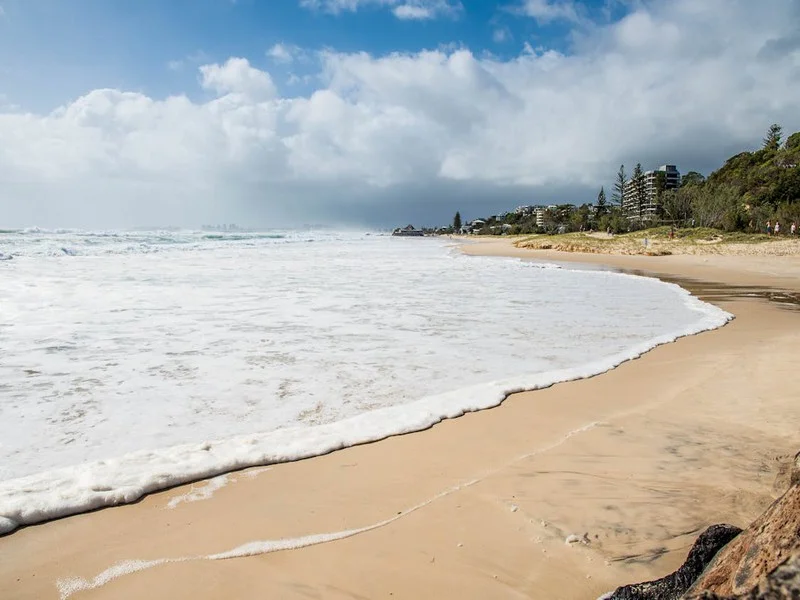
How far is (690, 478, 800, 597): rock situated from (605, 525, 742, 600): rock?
0.43 m

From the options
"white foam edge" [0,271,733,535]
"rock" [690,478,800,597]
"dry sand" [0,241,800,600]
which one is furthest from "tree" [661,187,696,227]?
"rock" [690,478,800,597]

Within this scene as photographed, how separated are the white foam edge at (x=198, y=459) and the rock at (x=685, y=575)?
2.27 meters

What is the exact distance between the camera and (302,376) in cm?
541

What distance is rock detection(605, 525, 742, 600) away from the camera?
175 centimetres

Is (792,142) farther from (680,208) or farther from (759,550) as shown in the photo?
(759,550)

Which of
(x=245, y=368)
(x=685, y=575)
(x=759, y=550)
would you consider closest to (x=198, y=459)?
(x=245, y=368)

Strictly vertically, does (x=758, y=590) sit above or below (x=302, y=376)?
above

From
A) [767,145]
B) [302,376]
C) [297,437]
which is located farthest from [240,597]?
[767,145]

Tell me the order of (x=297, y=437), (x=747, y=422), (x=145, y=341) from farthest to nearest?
(x=145, y=341) < (x=747, y=422) < (x=297, y=437)

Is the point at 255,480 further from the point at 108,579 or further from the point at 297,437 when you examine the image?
the point at 108,579

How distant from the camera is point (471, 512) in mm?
2750

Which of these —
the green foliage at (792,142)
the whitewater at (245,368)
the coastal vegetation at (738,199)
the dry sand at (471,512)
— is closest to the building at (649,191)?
the coastal vegetation at (738,199)

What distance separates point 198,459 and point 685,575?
301 cm

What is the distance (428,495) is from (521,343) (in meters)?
4.49
